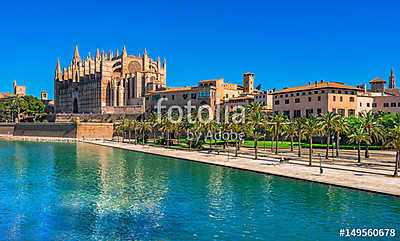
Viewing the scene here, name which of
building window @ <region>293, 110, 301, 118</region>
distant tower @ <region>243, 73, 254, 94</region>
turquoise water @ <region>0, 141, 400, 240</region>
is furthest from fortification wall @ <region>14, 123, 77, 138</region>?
building window @ <region>293, 110, 301, 118</region>

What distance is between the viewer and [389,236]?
23.2 meters

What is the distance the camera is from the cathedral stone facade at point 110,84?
142250 millimetres

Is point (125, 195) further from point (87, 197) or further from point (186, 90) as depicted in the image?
point (186, 90)

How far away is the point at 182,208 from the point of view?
29.9 metres

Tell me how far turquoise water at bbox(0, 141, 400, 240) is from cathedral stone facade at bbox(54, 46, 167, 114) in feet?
296

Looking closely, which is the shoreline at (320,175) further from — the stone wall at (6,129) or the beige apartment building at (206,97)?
the stone wall at (6,129)

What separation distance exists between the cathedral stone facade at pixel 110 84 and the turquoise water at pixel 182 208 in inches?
3550

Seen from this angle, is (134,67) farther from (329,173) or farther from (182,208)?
(182,208)

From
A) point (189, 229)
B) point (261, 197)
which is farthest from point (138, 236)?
point (261, 197)

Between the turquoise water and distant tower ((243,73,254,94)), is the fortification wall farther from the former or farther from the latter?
the turquoise water

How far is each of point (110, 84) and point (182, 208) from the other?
136371mm

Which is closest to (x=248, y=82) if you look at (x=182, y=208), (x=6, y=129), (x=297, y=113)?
(x=297, y=113)

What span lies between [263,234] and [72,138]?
10568 centimetres

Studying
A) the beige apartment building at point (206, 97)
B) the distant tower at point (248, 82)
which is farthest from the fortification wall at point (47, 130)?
the distant tower at point (248, 82)
